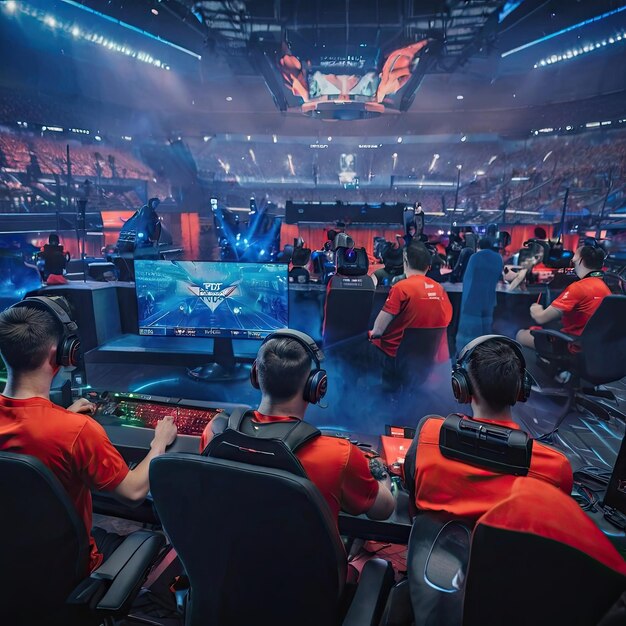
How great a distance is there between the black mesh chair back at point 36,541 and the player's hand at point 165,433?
0.44m

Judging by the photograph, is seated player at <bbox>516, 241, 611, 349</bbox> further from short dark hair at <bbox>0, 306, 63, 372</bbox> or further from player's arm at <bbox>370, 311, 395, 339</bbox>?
short dark hair at <bbox>0, 306, 63, 372</bbox>

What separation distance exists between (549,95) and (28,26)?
62.7 ft

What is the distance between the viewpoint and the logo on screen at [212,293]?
99.0 inches

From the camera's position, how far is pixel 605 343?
9.95ft

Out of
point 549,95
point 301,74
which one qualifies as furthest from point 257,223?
point 549,95

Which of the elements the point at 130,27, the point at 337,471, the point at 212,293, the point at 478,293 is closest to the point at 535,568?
the point at 337,471

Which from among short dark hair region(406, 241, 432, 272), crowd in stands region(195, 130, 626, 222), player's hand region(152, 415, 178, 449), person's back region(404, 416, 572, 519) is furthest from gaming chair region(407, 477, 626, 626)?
crowd in stands region(195, 130, 626, 222)

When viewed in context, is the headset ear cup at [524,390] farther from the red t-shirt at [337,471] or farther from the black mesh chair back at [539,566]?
the red t-shirt at [337,471]

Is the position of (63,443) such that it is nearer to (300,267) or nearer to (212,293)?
(212,293)

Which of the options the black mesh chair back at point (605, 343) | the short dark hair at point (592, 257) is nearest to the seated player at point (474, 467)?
the black mesh chair back at point (605, 343)

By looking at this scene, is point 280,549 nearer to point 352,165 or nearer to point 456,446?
point 456,446

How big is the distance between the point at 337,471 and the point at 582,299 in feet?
10.5

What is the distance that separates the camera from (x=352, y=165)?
888 inches

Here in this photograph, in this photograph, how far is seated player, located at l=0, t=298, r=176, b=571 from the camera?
1.18 meters
